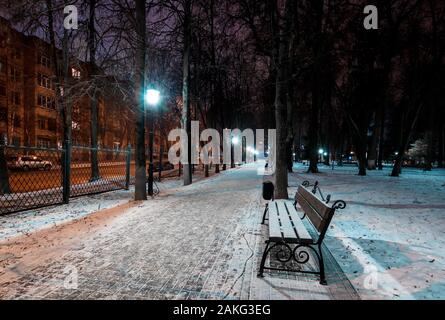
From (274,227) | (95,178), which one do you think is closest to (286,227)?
(274,227)

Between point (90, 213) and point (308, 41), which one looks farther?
point (308, 41)

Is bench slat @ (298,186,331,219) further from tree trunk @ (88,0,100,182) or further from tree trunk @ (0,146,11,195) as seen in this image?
tree trunk @ (0,146,11,195)

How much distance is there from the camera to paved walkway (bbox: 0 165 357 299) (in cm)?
383

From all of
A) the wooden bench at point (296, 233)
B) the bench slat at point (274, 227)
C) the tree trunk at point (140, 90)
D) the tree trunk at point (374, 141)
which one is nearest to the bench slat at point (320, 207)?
the wooden bench at point (296, 233)

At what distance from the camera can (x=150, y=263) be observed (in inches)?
188

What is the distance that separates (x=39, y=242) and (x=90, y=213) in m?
2.85

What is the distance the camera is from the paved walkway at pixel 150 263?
12.6 feet

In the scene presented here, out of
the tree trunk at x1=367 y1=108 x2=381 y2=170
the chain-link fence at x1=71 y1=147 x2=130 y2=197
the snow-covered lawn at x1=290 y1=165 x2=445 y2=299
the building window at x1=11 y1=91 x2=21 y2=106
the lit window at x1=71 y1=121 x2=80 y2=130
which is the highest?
the building window at x1=11 y1=91 x2=21 y2=106

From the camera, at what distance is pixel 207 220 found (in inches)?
309

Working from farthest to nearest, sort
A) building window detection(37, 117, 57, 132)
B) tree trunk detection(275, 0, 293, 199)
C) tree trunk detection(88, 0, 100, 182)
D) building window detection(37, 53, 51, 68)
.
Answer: building window detection(37, 117, 57, 132), building window detection(37, 53, 51, 68), tree trunk detection(88, 0, 100, 182), tree trunk detection(275, 0, 293, 199)

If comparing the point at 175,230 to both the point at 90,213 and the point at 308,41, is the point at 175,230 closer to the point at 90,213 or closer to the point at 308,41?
the point at 90,213

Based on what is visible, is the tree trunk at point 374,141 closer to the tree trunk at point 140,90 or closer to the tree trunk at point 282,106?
the tree trunk at point 282,106

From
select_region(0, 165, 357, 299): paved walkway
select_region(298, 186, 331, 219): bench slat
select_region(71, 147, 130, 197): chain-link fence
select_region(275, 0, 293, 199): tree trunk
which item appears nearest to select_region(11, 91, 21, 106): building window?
→ select_region(71, 147, 130, 197): chain-link fence
